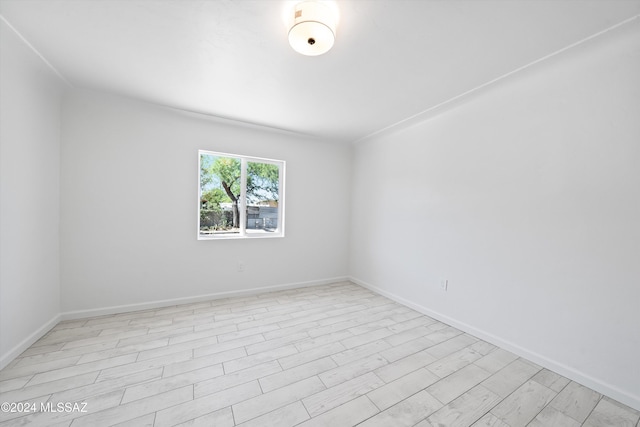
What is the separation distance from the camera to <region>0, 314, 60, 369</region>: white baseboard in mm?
1791

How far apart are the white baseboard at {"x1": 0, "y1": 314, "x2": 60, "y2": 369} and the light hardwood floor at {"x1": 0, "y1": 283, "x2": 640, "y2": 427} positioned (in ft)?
0.17

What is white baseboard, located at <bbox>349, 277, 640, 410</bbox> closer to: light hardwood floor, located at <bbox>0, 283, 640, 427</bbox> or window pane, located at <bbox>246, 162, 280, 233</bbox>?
light hardwood floor, located at <bbox>0, 283, 640, 427</bbox>

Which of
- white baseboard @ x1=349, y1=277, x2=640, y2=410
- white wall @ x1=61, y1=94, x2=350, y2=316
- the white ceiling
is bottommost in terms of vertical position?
white baseboard @ x1=349, y1=277, x2=640, y2=410

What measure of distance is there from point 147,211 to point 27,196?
94cm

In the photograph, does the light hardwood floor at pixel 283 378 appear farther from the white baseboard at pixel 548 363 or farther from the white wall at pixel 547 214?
the white wall at pixel 547 214

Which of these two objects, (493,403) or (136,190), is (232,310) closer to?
(136,190)

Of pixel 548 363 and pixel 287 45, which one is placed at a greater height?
pixel 287 45

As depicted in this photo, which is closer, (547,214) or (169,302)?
(547,214)

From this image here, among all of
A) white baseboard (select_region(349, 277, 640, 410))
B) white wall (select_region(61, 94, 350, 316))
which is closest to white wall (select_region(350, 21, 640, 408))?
white baseboard (select_region(349, 277, 640, 410))

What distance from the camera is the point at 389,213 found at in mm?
3549

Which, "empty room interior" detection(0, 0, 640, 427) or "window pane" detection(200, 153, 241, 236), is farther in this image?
"window pane" detection(200, 153, 241, 236)

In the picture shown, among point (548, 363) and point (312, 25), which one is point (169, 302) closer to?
point (312, 25)

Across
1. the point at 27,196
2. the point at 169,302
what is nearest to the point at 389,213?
the point at 169,302

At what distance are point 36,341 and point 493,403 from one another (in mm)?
3679
